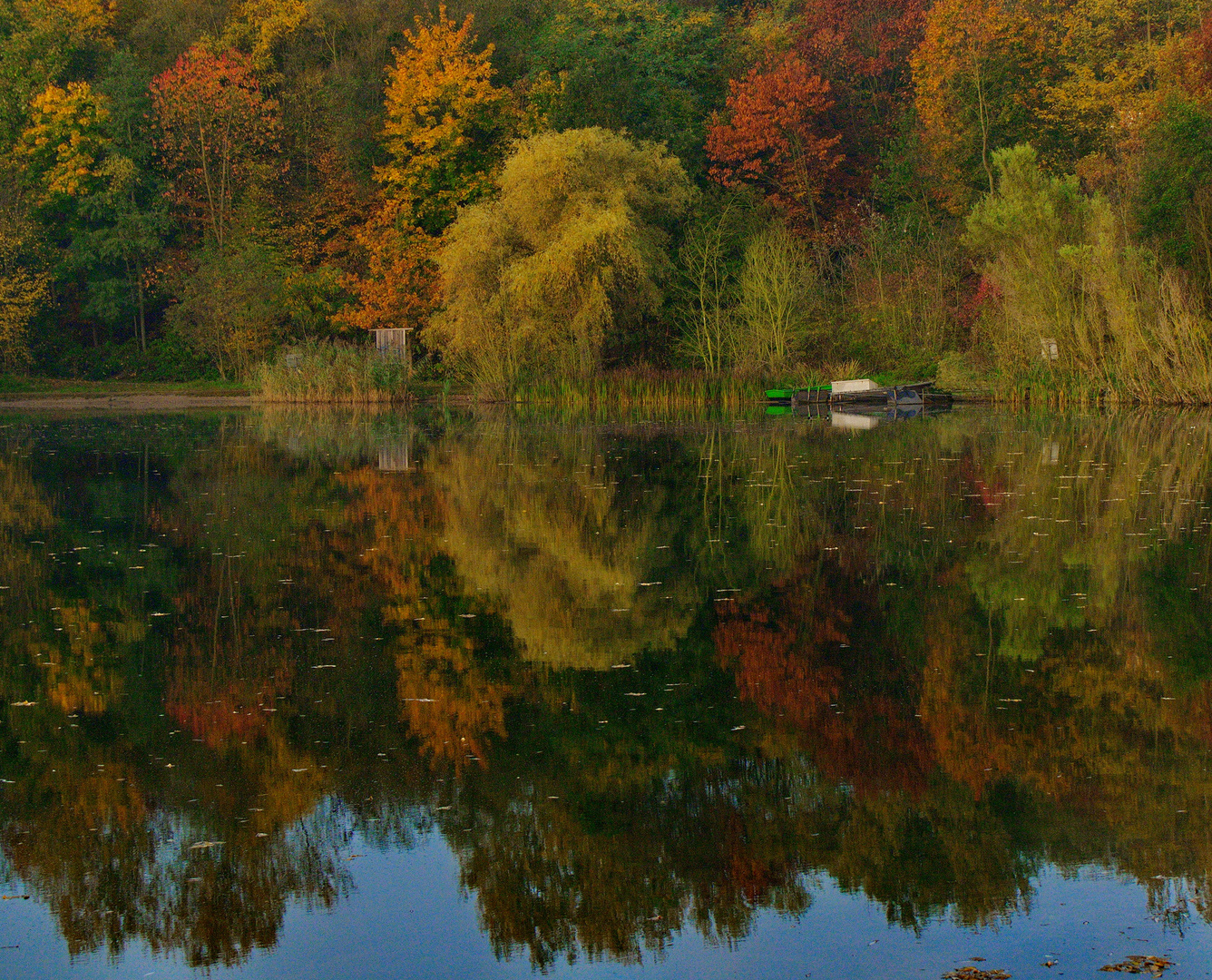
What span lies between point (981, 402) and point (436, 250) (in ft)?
59.6

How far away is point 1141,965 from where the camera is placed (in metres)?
3.71

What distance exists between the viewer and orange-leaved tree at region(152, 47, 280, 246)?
4441 centimetres

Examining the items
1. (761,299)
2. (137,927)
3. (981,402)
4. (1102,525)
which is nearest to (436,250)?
(761,299)

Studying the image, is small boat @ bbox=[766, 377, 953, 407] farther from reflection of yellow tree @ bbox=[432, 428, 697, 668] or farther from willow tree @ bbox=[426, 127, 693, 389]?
reflection of yellow tree @ bbox=[432, 428, 697, 668]

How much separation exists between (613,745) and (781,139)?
3877 centimetres

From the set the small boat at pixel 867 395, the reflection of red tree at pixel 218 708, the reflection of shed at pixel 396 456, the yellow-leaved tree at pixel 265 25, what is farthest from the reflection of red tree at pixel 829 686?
the yellow-leaved tree at pixel 265 25

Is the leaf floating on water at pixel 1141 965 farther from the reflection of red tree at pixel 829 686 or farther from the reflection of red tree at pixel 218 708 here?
the reflection of red tree at pixel 218 708

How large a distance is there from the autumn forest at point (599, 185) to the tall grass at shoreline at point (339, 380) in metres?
0.43

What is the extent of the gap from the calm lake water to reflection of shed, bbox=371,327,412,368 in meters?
29.6

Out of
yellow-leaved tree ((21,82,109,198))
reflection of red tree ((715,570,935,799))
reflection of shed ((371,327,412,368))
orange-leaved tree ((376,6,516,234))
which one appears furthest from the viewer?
yellow-leaved tree ((21,82,109,198))

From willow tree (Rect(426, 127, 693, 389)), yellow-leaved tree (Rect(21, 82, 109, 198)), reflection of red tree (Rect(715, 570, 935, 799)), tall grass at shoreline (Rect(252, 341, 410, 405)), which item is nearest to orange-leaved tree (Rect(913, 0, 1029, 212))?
willow tree (Rect(426, 127, 693, 389))

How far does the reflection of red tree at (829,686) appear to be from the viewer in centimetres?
540

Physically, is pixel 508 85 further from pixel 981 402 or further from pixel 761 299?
pixel 981 402

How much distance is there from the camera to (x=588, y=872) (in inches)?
175
